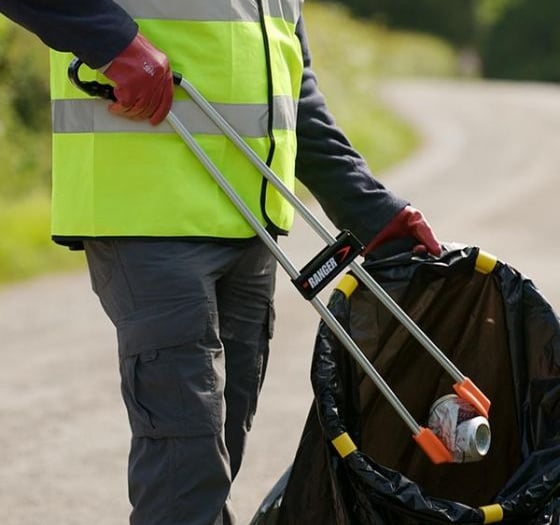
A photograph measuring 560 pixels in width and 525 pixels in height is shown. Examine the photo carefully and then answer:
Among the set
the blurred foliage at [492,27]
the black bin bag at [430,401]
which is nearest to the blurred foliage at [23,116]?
the black bin bag at [430,401]

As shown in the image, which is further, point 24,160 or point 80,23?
point 24,160

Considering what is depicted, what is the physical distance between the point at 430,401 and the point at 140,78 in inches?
46.5

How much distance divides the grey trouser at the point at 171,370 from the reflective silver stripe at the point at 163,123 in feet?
0.78

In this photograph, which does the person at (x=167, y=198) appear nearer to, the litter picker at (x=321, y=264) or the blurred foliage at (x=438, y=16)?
the litter picker at (x=321, y=264)

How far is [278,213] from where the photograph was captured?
11.1ft

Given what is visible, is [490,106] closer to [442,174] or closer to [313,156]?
[442,174]

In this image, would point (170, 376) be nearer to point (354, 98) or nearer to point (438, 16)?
point (354, 98)

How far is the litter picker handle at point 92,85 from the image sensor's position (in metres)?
3.16

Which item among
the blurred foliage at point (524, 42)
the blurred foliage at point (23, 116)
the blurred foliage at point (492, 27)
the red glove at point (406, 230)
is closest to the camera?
the red glove at point (406, 230)

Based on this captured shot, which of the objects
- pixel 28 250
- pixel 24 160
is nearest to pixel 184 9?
pixel 28 250

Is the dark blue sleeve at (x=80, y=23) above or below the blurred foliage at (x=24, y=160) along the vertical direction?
above

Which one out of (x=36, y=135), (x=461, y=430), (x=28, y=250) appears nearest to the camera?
(x=461, y=430)

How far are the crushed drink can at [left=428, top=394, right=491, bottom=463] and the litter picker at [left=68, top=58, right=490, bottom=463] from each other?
1.0 inches

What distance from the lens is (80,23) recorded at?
10.1 ft
